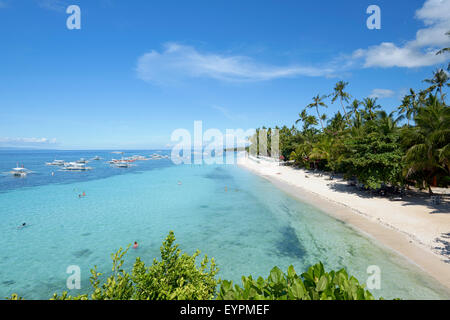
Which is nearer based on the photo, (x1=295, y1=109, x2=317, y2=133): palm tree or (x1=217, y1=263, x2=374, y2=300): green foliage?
(x1=217, y1=263, x2=374, y2=300): green foliage

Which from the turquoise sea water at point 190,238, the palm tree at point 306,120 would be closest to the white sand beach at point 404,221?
the turquoise sea water at point 190,238

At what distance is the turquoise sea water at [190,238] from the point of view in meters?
10.5

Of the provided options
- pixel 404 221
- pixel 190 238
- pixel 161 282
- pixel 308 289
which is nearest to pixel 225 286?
pixel 308 289

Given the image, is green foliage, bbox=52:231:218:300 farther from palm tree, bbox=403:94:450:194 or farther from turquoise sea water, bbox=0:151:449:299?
palm tree, bbox=403:94:450:194

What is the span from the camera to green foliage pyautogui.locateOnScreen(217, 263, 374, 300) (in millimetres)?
3008

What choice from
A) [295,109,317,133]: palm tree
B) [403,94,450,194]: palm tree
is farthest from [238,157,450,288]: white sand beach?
[295,109,317,133]: palm tree

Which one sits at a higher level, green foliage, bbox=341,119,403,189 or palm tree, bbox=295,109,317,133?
palm tree, bbox=295,109,317,133

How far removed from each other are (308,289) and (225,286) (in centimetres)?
142

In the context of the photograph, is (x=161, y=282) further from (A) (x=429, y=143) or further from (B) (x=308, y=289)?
(A) (x=429, y=143)

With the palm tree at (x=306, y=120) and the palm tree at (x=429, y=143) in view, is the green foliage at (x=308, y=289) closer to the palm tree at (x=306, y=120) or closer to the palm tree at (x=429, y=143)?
the palm tree at (x=429, y=143)

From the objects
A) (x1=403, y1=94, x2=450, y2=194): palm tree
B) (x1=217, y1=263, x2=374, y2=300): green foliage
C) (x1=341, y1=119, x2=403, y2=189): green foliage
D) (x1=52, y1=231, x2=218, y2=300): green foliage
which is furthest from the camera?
(x1=341, y1=119, x2=403, y2=189): green foliage

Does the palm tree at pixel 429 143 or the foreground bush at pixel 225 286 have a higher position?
the palm tree at pixel 429 143
